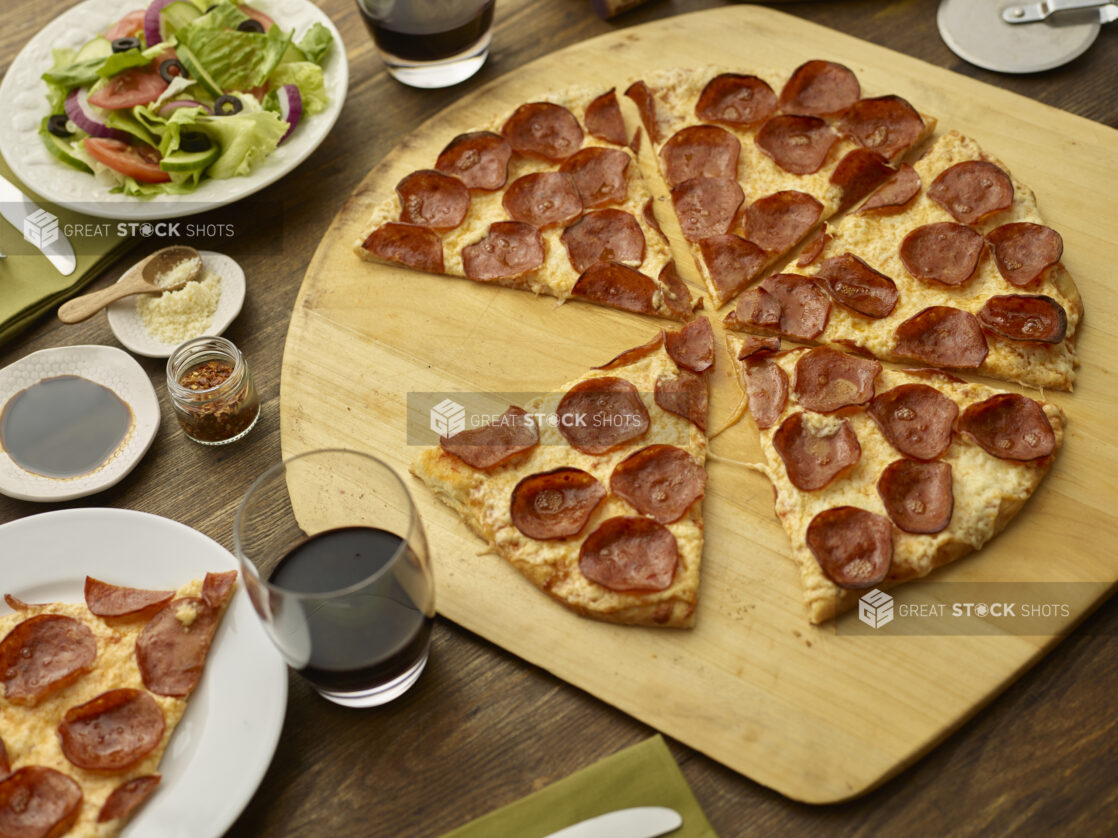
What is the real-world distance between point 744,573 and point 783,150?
192 centimetres

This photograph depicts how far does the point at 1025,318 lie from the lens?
3.57m

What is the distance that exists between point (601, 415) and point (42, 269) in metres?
2.38

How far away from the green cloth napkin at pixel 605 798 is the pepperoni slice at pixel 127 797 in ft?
2.67

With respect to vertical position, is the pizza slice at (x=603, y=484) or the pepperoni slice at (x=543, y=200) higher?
the pepperoni slice at (x=543, y=200)

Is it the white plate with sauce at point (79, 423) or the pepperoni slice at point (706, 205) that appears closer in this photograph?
the white plate with sauce at point (79, 423)

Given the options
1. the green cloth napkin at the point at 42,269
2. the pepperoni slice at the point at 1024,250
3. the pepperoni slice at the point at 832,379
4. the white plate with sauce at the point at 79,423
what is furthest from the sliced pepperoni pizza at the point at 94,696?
the pepperoni slice at the point at 1024,250

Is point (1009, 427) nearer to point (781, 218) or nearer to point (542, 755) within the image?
point (781, 218)

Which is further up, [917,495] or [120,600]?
[120,600]

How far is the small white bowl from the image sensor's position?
3682 millimetres

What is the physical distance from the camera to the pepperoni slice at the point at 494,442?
331 centimetres

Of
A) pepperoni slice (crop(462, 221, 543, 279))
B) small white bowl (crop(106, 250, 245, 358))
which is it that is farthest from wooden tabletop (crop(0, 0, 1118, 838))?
pepperoni slice (crop(462, 221, 543, 279))

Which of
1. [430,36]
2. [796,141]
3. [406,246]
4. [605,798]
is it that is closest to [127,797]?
[605,798]

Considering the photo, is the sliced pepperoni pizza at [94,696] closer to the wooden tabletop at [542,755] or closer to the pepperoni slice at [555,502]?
the wooden tabletop at [542,755]

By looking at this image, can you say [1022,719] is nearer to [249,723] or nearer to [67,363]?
[249,723]
